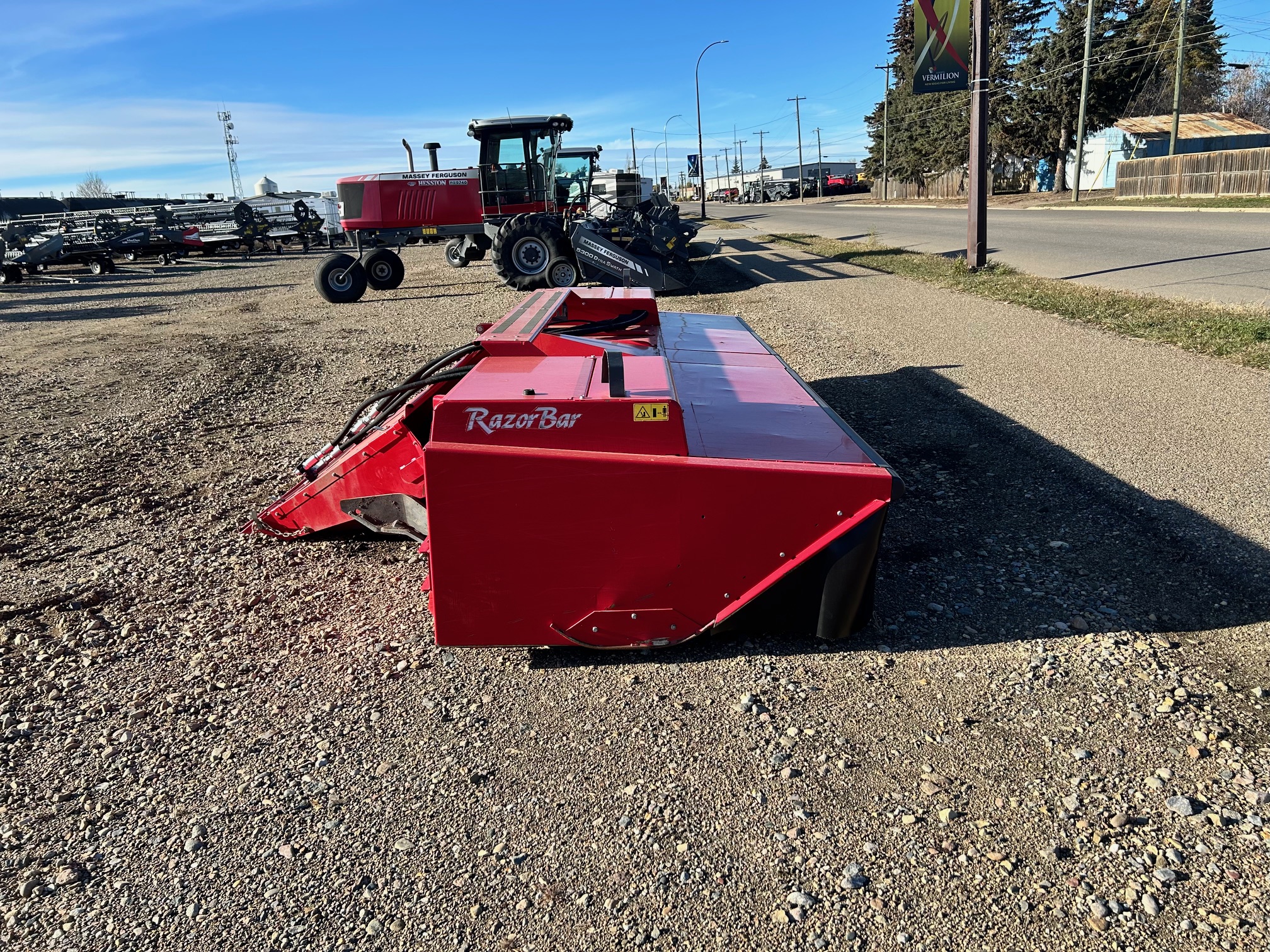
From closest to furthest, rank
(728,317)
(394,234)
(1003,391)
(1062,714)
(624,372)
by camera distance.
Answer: (1062,714) → (624,372) → (728,317) → (1003,391) → (394,234)

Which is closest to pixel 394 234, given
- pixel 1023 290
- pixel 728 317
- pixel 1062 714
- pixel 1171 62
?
pixel 1023 290

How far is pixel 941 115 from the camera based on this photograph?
53094 millimetres

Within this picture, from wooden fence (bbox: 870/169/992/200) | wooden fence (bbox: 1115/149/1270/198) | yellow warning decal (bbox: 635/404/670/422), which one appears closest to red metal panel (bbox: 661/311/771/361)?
yellow warning decal (bbox: 635/404/670/422)

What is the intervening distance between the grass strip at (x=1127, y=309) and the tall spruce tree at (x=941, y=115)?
28004 millimetres

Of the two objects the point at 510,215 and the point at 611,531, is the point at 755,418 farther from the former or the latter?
the point at 510,215

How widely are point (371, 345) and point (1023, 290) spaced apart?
834 cm

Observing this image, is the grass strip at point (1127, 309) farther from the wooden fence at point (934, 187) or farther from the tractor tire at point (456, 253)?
the wooden fence at point (934, 187)

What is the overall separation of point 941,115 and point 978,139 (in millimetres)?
44882

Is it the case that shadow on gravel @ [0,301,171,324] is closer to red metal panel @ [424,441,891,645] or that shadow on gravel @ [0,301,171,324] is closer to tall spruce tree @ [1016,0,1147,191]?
red metal panel @ [424,441,891,645]

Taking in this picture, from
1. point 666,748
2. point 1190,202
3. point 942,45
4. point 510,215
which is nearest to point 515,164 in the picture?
point 510,215

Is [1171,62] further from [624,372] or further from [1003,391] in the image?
[624,372]

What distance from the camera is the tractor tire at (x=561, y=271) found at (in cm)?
1578

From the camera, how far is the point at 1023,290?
1130cm

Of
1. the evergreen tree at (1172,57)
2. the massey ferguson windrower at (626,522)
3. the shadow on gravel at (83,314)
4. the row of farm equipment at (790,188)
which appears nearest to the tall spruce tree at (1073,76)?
the evergreen tree at (1172,57)
